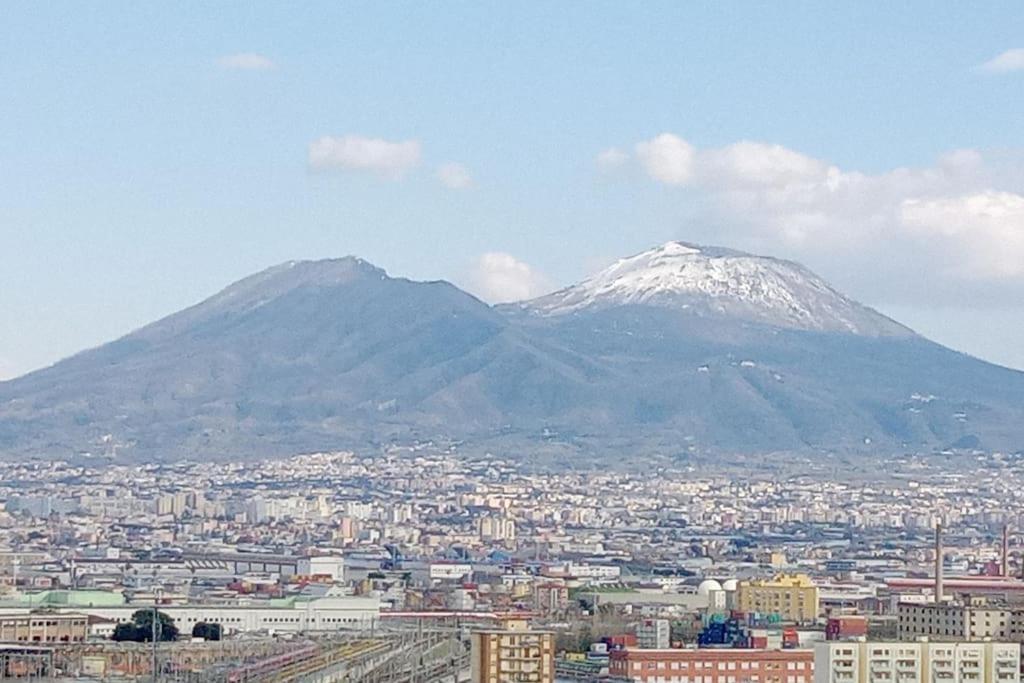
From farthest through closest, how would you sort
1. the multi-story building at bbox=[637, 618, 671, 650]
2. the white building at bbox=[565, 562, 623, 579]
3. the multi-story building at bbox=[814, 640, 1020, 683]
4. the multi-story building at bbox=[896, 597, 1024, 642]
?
the white building at bbox=[565, 562, 623, 579] → the multi-story building at bbox=[637, 618, 671, 650] → the multi-story building at bbox=[896, 597, 1024, 642] → the multi-story building at bbox=[814, 640, 1020, 683]

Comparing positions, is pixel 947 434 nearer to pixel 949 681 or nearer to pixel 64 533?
pixel 64 533

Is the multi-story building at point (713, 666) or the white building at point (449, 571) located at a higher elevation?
the white building at point (449, 571)

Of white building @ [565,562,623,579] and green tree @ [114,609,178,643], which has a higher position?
white building @ [565,562,623,579]

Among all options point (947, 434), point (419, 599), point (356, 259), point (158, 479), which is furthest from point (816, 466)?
point (419, 599)

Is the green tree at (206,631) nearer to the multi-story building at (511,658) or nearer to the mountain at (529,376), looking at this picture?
the multi-story building at (511,658)

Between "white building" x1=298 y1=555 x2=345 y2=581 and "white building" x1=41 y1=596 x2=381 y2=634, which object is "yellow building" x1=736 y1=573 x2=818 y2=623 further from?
"white building" x1=298 y1=555 x2=345 y2=581

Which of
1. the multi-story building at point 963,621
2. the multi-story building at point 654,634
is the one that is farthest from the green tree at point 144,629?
the multi-story building at point 963,621

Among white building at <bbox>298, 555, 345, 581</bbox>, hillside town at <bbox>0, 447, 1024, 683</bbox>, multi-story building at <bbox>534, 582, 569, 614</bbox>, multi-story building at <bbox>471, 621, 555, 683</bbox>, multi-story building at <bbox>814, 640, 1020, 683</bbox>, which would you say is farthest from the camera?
white building at <bbox>298, 555, 345, 581</bbox>

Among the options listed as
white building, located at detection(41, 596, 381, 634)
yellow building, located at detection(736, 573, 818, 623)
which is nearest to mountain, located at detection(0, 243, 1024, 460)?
yellow building, located at detection(736, 573, 818, 623)
